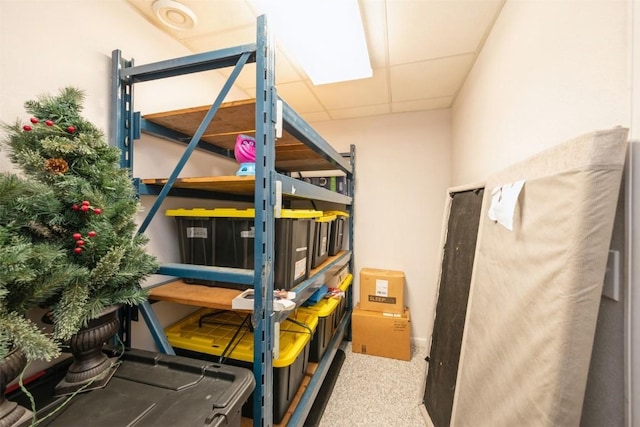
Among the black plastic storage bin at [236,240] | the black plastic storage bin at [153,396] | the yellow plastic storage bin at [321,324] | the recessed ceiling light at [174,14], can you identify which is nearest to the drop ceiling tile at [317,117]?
the recessed ceiling light at [174,14]

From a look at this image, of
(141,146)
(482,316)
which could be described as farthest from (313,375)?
(141,146)

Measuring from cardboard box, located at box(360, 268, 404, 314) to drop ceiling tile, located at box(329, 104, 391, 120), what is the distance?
1.55 m

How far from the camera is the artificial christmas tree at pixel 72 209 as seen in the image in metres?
0.64

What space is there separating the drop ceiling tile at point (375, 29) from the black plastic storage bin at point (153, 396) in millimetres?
1638

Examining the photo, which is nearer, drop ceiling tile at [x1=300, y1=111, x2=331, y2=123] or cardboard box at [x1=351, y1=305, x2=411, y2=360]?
cardboard box at [x1=351, y1=305, x2=411, y2=360]

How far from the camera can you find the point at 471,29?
1.31 metres

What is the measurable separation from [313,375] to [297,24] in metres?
1.95

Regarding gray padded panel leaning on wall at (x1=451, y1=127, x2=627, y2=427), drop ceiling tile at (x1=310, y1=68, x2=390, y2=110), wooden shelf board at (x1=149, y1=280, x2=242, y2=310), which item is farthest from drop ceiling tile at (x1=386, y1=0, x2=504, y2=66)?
wooden shelf board at (x1=149, y1=280, x2=242, y2=310)

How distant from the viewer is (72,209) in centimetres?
69

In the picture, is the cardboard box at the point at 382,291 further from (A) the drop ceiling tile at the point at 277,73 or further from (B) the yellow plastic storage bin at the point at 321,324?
(A) the drop ceiling tile at the point at 277,73

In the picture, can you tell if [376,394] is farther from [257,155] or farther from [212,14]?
[212,14]

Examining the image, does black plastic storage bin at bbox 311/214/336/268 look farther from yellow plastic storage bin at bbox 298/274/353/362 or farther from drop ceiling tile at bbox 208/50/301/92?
drop ceiling tile at bbox 208/50/301/92

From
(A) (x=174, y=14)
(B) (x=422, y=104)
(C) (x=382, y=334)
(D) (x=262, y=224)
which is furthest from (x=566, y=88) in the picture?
(C) (x=382, y=334)

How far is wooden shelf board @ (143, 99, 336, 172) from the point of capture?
1040 millimetres
